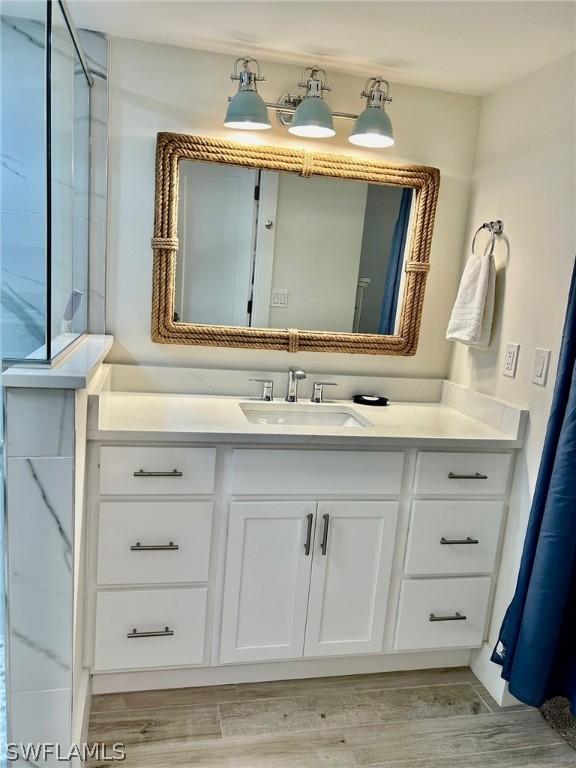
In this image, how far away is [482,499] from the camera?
2.02 m

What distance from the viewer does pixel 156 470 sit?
1.75m

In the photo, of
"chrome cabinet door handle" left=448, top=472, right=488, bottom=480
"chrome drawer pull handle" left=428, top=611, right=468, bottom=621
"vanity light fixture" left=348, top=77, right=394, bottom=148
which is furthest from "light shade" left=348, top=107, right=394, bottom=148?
"chrome drawer pull handle" left=428, top=611, right=468, bottom=621

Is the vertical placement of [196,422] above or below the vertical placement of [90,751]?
above

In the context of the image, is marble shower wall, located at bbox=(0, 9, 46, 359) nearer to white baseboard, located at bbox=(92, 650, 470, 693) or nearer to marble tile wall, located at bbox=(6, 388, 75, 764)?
marble tile wall, located at bbox=(6, 388, 75, 764)

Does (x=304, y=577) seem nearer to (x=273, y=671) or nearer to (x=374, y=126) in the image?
Answer: (x=273, y=671)

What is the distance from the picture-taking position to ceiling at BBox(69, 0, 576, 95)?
1635 millimetres

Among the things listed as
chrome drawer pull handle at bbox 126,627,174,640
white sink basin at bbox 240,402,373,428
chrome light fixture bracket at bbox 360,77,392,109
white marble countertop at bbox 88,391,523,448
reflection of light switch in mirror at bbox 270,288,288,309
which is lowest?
chrome drawer pull handle at bbox 126,627,174,640

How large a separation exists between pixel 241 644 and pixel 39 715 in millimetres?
646

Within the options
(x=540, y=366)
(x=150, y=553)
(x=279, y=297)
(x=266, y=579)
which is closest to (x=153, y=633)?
(x=150, y=553)

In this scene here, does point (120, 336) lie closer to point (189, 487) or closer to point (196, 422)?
point (196, 422)

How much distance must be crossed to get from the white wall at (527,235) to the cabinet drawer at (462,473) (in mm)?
73

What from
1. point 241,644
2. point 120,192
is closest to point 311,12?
point 120,192

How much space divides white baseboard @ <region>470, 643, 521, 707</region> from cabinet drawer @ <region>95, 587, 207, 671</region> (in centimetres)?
103

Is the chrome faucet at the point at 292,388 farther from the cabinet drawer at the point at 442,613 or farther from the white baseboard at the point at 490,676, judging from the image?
the white baseboard at the point at 490,676
